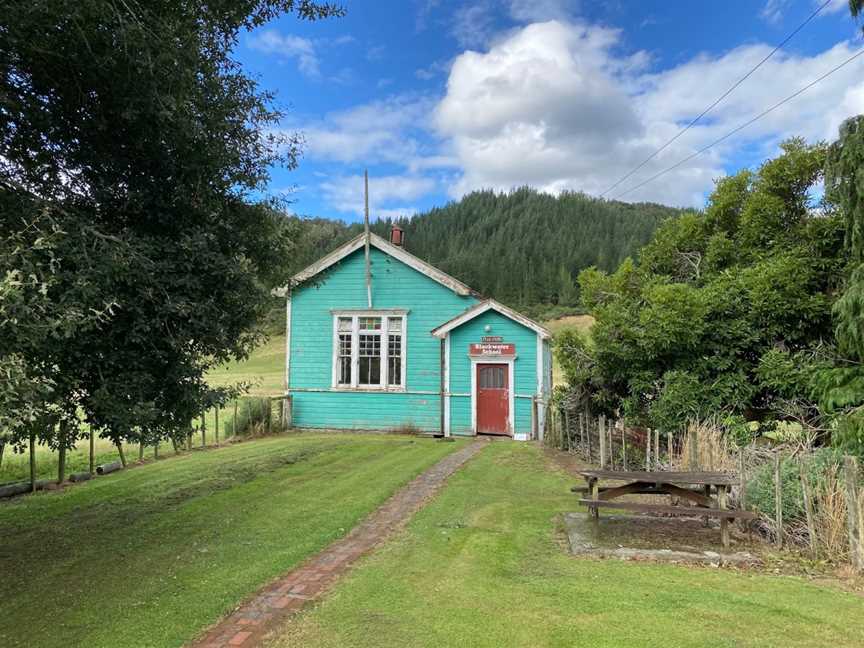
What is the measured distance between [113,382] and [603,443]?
868 cm

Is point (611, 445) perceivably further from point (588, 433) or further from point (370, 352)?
point (370, 352)

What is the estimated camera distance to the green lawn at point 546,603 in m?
4.14

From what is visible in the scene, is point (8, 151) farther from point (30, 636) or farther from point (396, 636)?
point (396, 636)

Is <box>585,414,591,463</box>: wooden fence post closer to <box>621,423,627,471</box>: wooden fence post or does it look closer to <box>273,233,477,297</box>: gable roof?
<box>621,423,627,471</box>: wooden fence post

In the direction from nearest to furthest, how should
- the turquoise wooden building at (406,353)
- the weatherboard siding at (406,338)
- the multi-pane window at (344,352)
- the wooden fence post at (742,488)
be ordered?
1. the wooden fence post at (742,488)
2. the turquoise wooden building at (406,353)
3. the weatherboard siding at (406,338)
4. the multi-pane window at (344,352)

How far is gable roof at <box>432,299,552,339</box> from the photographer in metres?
16.9

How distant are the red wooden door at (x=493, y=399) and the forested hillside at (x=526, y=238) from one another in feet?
155

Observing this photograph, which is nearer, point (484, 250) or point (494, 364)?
point (494, 364)

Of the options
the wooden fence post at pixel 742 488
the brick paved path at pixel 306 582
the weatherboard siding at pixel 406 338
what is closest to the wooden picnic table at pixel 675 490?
the wooden fence post at pixel 742 488

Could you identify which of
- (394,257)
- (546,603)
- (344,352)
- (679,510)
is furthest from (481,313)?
(546,603)

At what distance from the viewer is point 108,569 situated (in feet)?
19.1

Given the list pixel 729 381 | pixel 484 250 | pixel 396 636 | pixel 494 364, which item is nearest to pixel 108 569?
pixel 396 636

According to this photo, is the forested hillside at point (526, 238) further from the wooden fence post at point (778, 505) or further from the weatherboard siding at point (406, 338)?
the wooden fence post at point (778, 505)

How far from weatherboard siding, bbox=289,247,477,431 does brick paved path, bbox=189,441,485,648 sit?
8843 millimetres
